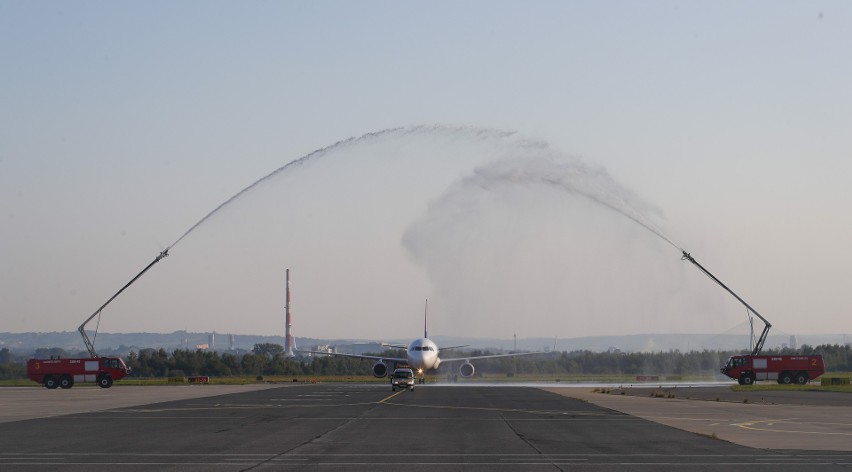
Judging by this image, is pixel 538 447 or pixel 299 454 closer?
pixel 299 454

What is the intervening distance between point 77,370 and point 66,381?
1.68m

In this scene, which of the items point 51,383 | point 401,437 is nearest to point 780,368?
point 401,437

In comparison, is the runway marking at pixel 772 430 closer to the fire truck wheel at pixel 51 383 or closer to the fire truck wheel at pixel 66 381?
the fire truck wheel at pixel 66 381

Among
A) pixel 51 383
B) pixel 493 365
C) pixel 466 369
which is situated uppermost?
pixel 466 369

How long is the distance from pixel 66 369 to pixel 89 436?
59478 mm

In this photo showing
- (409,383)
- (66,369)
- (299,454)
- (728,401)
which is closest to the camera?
(299,454)

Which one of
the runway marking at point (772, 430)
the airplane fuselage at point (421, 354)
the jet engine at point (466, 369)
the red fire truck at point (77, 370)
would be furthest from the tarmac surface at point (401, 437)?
the jet engine at point (466, 369)

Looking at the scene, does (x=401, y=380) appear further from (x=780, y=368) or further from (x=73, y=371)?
(x=780, y=368)

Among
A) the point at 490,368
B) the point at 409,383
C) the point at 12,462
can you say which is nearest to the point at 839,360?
the point at 490,368

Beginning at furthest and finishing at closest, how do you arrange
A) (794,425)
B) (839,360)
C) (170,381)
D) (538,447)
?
(839,360)
(170,381)
(794,425)
(538,447)

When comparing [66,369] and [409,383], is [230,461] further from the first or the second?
[66,369]

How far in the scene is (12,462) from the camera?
25.5 m

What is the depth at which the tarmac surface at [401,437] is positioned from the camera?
1003 inches

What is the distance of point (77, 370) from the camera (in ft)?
296
